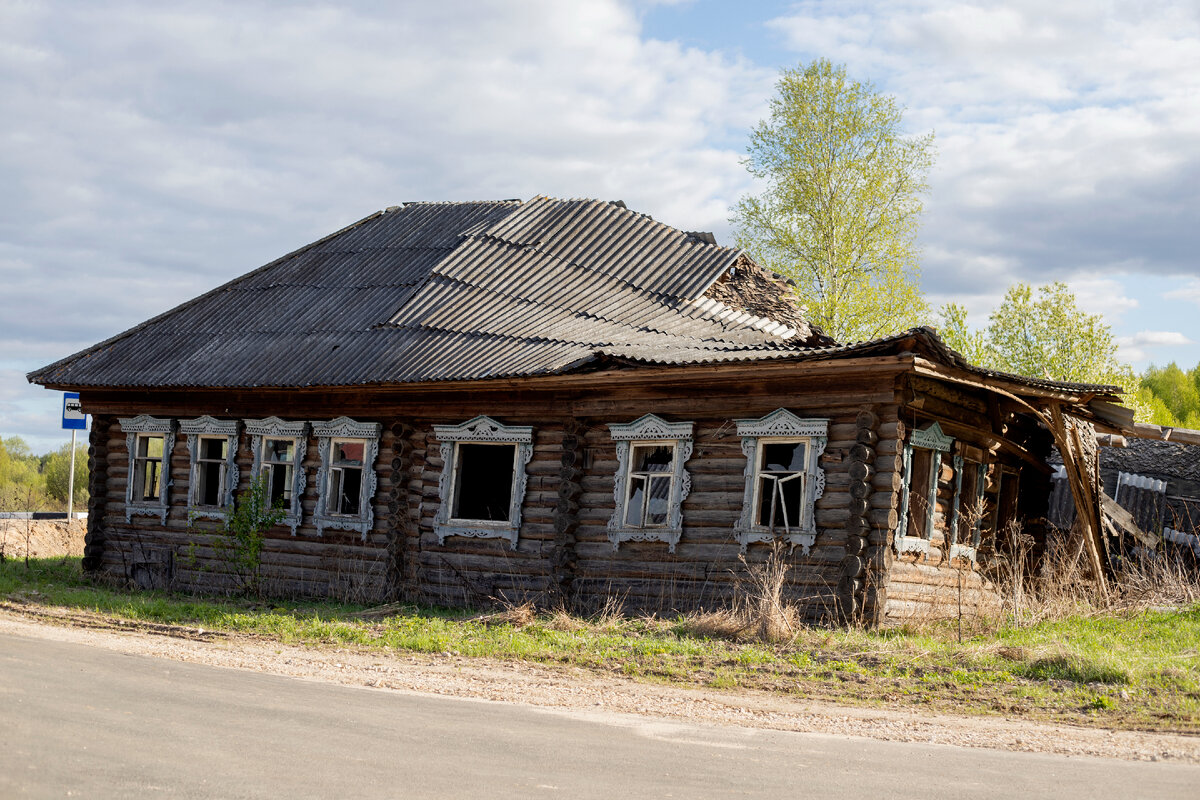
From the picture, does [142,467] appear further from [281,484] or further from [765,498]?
[765,498]

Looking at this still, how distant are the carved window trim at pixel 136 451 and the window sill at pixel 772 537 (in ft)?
35.0

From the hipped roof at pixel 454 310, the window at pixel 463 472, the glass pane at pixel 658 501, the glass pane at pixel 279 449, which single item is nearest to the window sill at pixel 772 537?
the glass pane at pixel 658 501

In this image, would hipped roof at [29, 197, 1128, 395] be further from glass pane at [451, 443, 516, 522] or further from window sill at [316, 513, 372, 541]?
glass pane at [451, 443, 516, 522]

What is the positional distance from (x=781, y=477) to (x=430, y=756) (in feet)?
26.8

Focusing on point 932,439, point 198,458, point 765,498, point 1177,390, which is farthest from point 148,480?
point 1177,390

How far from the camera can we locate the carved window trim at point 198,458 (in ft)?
61.6

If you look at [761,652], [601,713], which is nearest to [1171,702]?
[761,652]

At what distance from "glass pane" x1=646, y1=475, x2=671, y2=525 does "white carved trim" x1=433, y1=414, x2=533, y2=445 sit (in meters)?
1.98

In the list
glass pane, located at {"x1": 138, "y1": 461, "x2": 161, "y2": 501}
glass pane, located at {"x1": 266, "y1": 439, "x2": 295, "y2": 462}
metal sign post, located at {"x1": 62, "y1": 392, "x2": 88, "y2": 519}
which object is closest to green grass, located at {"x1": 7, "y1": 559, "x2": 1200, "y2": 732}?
glass pane, located at {"x1": 266, "y1": 439, "x2": 295, "y2": 462}

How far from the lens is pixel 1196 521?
20781 mm

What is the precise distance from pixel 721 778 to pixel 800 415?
7922 millimetres

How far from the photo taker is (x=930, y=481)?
14242 mm

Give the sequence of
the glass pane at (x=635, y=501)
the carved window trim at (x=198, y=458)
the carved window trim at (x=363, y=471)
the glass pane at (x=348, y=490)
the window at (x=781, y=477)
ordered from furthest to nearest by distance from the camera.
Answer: the carved window trim at (x=198, y=458) → the glass pane at (x=348, y=490) → the carved window trim at (x=363, y=471) → the glass pane at (x=635, y=501) → the window at (x=781, y=477)

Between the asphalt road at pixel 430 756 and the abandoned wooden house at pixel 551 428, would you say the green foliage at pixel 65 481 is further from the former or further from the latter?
the asphalt road at pixel 430 756
